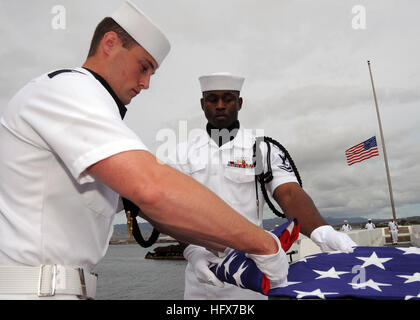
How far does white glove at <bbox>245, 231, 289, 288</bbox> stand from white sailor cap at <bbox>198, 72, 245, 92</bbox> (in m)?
2.46

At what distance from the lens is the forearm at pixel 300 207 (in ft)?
9.75

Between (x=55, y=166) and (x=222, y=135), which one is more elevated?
(x=222, y=135)

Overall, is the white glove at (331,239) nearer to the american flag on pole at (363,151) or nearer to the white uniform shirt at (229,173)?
the white uniform shirt at (229,173)

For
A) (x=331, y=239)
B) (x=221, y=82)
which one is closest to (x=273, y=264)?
(x=331, y=239)

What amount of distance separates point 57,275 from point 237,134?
8.91 feet

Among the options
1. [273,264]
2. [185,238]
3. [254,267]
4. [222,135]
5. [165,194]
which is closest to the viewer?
[165,194]

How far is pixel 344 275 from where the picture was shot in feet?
7.04

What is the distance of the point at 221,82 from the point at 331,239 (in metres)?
2.09

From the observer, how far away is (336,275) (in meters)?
2.16

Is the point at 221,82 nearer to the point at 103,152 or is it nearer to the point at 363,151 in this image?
the point at 103,152

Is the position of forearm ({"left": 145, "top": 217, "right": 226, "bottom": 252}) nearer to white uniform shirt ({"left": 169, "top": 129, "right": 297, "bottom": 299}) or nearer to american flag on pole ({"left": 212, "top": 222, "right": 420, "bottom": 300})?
american flag on pole ({"left": 212, "top": 222, "right": 420, "bottom": 300})

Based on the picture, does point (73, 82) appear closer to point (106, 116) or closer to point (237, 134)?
point (106, 116)

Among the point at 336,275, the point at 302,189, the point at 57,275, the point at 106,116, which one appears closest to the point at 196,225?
the point at 106,116

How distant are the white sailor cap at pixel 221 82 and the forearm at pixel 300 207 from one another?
133 centimetres
